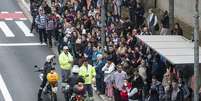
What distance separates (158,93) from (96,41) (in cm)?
692

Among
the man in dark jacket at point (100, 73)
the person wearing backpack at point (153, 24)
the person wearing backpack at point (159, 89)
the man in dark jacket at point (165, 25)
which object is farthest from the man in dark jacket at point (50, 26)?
the person wearing backpack at point (159, 89)

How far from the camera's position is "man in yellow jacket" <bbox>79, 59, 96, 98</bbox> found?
2184 centimetres

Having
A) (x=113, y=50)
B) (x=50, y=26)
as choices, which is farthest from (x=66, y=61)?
(x=50, y=26)

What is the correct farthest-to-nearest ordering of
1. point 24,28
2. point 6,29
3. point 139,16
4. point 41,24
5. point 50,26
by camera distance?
1. point 24,28
2. point 6,29
3. point 139,16
4. point 41,24
5. point 50,26

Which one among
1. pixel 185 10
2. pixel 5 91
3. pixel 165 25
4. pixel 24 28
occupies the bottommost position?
pixel 24 28

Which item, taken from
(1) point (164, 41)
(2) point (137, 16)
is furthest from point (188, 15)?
(1) point (164, 41)

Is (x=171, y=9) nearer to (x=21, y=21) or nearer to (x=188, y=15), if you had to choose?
(x=188, y=15)

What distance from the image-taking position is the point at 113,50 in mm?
23641

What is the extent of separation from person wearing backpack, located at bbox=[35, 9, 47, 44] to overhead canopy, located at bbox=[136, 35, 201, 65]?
28.0 ft

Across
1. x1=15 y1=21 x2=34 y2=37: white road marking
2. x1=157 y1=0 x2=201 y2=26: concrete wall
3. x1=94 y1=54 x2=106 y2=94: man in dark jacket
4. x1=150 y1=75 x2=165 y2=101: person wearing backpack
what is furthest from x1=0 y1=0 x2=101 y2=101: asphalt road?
x1=157 y1=0 x2=201 y2=26: concrete wall

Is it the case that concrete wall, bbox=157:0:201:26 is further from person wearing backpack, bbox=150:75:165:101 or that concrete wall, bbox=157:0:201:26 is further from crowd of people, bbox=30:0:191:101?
person wearing backpack, bbox=150:75:165:101

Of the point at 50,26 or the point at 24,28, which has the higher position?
the point at 50,26

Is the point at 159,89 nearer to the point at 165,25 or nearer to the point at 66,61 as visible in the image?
the point at 66,61

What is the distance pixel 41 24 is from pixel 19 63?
341 cm
